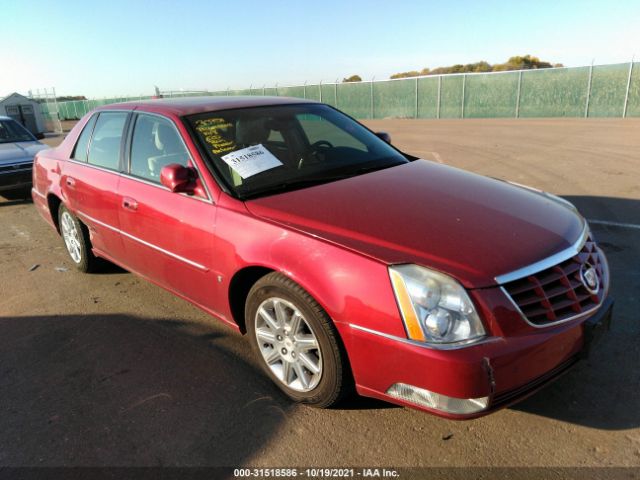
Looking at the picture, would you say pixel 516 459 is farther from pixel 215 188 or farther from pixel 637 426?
pixel 215 188

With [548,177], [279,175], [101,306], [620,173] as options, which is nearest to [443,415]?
[279,175]

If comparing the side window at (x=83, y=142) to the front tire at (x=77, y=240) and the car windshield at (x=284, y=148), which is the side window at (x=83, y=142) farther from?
the car windshield at (x=284, y=148)

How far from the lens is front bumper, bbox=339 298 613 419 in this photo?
6.82ft

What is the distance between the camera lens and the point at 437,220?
8.48ft

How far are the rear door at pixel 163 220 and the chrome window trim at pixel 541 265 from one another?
1682 mm

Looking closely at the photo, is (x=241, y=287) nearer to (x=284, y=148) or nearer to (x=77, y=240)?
(x=284, y=148)

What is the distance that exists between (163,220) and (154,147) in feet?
2.16

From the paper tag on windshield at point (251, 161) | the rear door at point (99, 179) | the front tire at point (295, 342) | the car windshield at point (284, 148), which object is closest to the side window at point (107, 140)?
the rear door at point (99, 179)

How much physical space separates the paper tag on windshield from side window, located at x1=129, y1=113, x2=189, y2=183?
319 millimetres

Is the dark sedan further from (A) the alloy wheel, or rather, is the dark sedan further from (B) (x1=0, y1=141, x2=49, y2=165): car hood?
(A) the alloy wheel

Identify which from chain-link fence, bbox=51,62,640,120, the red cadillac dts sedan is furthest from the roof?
chain-link fence, bbox=51,62,640,120

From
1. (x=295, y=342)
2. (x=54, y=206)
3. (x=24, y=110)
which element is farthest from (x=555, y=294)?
(x=24, y=110)

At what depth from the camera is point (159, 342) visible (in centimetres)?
356

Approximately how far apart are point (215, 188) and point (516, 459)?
2.18 m
